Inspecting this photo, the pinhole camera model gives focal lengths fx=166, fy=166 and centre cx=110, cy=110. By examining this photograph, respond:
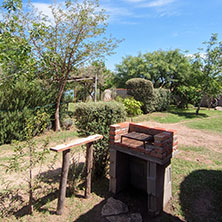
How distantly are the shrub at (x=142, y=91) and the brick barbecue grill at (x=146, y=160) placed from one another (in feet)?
29.6

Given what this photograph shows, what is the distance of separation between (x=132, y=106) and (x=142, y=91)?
1667mm

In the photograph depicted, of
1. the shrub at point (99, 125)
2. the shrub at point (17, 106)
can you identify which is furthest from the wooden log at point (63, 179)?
the shrub at point (17, 106)

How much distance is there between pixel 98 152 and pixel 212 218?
89.1 inches

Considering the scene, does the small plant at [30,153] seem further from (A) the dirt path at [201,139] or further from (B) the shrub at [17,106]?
(A) the dirt path at [201,139]

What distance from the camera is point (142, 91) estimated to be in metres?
12.2

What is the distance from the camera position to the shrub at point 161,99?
13.2m

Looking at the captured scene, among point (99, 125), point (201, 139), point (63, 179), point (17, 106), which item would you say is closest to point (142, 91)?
point (201, 139)

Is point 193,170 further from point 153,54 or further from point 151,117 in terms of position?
point 153,54

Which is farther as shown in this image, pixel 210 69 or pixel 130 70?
pixel 130 70

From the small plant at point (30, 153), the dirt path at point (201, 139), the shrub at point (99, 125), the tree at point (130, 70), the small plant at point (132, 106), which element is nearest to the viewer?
the small plant at point (30, 153)

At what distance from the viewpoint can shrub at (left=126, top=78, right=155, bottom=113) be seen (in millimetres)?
12102

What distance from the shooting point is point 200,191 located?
130 inches

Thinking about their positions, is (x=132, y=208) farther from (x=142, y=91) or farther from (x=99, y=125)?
(x=142, y=91)

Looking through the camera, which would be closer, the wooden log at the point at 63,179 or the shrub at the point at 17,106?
the wooden log at the point at 63,179
